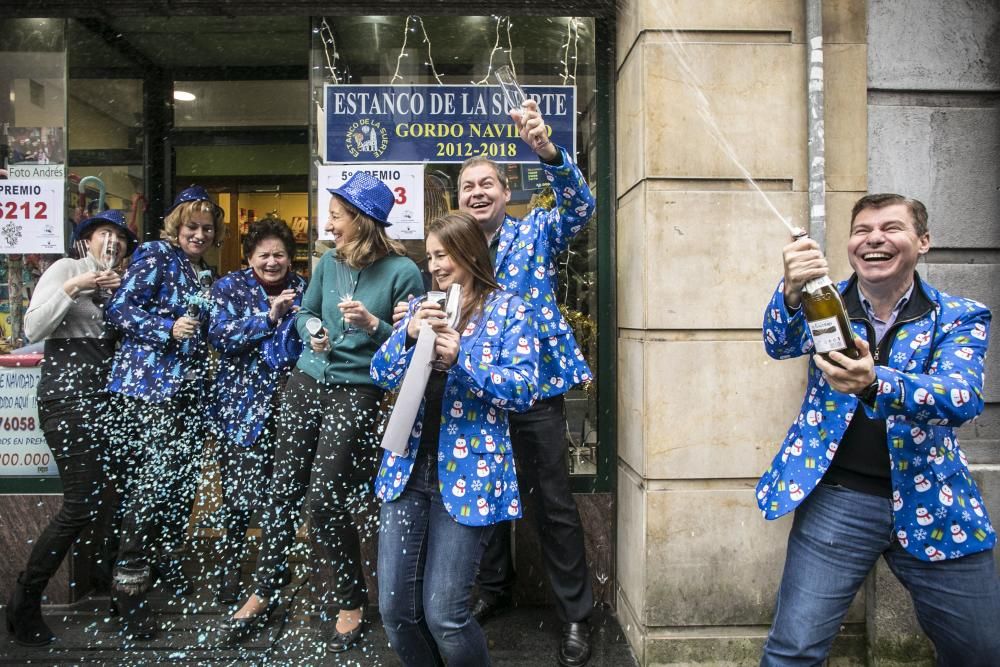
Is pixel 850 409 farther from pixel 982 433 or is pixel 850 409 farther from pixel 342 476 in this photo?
pixel 342 476

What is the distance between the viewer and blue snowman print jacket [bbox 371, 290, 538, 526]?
9.41 feet

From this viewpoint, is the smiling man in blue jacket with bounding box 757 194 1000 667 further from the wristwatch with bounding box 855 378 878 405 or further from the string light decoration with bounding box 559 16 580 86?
the string light decoration with bounding box 559 16 580 86

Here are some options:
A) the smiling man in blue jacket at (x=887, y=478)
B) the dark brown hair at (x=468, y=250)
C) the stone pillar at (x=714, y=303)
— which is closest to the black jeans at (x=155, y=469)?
the dark brown hair at (x=468, y=250)

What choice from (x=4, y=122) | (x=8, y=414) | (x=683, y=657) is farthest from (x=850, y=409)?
(x=4, y=122)

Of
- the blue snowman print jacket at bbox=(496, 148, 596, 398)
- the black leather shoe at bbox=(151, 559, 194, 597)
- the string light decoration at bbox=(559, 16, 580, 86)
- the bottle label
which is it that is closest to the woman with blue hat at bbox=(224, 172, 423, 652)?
the blue snowman print jacket at bbox=(496, 148, 596, 398)

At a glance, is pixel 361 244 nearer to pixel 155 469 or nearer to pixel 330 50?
pixel 155 469

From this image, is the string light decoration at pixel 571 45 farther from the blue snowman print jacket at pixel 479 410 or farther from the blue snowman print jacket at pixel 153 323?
the blue snowman print jacket at pixel 153 323

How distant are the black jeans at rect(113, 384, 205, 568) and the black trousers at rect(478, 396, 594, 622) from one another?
5.80ft

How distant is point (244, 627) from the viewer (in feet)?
13.5

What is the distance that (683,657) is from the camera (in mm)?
3926

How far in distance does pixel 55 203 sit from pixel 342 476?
105 inches

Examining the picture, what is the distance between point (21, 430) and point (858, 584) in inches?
177

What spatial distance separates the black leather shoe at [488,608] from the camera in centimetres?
436

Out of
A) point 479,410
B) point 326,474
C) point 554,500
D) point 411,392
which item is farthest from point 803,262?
point 326,474
